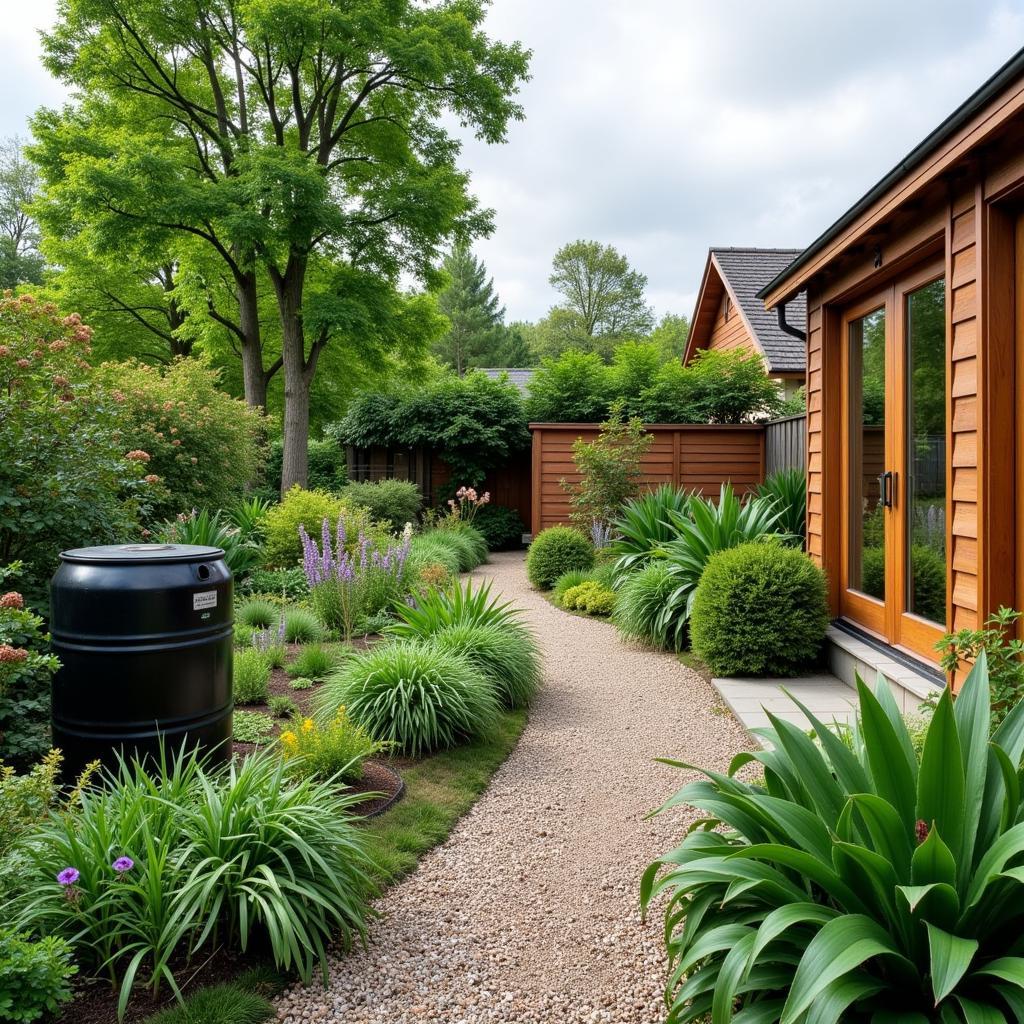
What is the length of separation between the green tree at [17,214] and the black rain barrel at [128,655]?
95.3 feet

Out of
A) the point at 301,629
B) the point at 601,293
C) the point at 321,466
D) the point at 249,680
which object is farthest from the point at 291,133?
the point at 601,293

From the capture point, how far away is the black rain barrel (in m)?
2.92

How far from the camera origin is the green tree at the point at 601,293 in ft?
127

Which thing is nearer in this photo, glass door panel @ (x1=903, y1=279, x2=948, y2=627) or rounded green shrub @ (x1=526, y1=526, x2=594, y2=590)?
glass door panel @ (x1=903, y1=279, x2=948, y2=627)

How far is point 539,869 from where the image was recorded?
3.04 metres

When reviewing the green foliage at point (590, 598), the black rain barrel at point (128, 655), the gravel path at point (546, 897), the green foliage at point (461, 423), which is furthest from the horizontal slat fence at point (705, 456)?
the black rain barrel at point (128, 655)

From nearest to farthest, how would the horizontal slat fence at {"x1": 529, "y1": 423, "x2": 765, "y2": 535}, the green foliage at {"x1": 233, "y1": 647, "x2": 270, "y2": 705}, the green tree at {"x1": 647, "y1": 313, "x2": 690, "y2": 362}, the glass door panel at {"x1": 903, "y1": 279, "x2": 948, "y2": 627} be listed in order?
the glass door panel at {"x1": 903, "y1": 279, "x2": 948, "y2": 627} < the green foliage at {"x1": 233, "y1": 647, "x2": 270, "y2": 705} < the horizontal slat fence at {"x1": 529, "y1": 423, "x2": 765, "y2": 535} < the green tree at {"x1": 647, "y1": 313, "x2": 690, "y2": 362}

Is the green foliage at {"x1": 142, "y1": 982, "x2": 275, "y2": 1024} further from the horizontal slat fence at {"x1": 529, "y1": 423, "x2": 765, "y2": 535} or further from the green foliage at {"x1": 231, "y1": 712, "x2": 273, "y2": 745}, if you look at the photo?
the horizontal slat fence at {"x1": 529, "y1": 423, "x2": 765, "y2": 535}

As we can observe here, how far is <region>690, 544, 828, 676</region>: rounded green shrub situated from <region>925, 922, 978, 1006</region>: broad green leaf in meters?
4.17

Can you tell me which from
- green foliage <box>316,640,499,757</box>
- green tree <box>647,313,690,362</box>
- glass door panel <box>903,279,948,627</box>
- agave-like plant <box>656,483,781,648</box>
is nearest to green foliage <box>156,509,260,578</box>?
green foliage <box>316,640,499,757</box>

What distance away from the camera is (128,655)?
9.59 feet

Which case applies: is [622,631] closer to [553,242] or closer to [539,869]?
[539,869]

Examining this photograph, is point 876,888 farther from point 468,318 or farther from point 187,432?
point 468,318

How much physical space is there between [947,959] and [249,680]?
13.6ft
